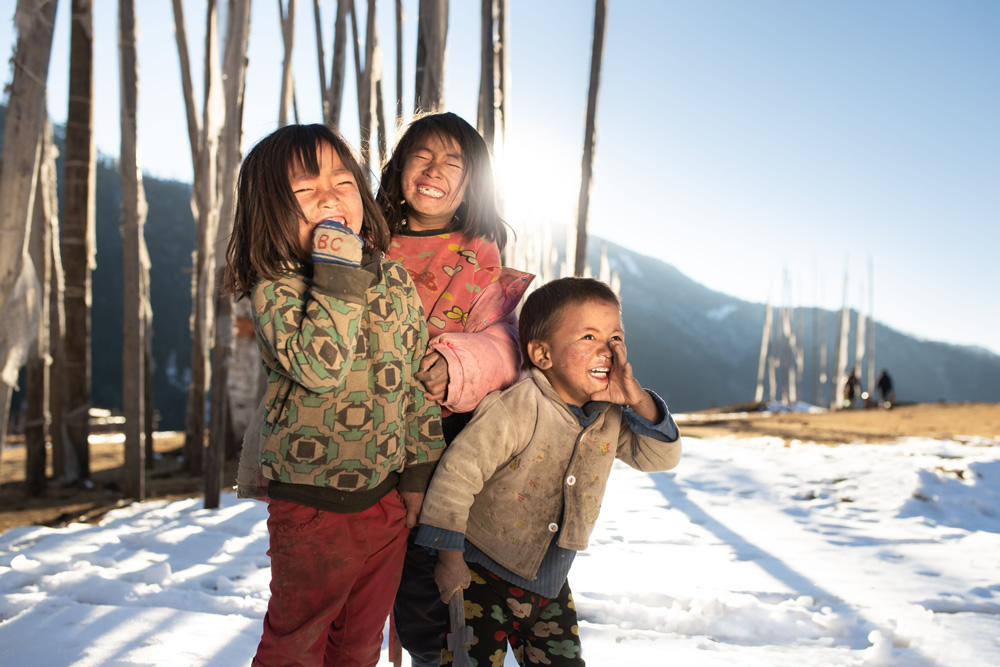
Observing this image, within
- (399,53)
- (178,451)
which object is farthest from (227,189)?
(178,451)

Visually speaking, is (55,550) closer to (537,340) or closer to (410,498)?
(410,498)

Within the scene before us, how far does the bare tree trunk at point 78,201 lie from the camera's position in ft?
15.6

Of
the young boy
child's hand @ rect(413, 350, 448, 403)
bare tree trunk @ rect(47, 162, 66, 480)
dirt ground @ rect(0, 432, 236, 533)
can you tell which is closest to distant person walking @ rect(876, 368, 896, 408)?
dirt ground @ rect(0, 432, 236, 533)

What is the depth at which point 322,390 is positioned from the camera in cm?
101

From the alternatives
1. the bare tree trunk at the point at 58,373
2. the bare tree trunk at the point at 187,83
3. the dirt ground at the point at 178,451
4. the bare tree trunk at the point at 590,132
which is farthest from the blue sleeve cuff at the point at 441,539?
the bare tree trunk at the point at 58,373

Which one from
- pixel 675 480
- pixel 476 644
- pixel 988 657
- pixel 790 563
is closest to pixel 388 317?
pixel 476 644

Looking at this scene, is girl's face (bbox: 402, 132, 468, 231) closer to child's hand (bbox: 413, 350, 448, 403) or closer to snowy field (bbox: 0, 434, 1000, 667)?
child's hand (bbox: 413, 350, 448, 403)

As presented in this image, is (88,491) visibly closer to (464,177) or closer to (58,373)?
(58,373)

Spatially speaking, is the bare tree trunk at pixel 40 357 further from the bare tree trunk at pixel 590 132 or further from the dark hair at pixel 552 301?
the dark hair at pixel 552 301

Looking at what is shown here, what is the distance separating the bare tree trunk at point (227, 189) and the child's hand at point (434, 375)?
7.90 ft

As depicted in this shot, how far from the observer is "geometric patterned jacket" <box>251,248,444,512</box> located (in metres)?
0.98

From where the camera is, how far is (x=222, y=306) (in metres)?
3.79

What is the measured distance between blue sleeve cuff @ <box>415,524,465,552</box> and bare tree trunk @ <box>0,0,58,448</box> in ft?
6.08

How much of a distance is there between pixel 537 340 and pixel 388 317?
341 mm
